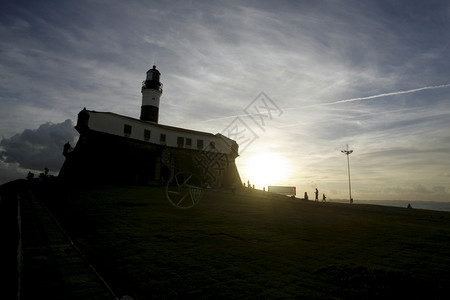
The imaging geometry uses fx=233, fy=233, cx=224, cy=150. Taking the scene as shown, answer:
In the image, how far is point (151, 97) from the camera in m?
38.9

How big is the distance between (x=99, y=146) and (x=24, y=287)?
29.0m

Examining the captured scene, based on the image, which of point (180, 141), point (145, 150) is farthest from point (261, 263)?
point (180, 141)

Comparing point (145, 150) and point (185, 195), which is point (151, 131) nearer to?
point (145, 150)

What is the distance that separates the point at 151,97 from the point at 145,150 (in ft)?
35.7

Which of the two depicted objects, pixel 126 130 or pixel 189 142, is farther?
pixel 189 142

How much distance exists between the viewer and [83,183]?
84.8ft

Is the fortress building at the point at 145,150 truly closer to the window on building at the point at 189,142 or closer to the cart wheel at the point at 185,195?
the window on building at the point at 189,142

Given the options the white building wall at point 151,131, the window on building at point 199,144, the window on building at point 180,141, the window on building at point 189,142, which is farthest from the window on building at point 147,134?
the window on building at point 199,144

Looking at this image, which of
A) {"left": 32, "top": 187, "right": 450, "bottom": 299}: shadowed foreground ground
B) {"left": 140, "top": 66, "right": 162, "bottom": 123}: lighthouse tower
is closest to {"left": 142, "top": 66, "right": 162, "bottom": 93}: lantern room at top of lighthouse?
{"left": 140, "top": 66, "right": 162, "bottom": 123}: lighthouse tower

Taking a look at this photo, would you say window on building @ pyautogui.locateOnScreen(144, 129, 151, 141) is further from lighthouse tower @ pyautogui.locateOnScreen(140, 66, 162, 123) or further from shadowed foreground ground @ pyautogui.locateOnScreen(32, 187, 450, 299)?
shadowed foreground ground @ pyautogui.locateOnScreen(32, 187, 450, 299)

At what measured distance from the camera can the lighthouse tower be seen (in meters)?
38.2

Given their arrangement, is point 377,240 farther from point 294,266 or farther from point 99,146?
point 99,146

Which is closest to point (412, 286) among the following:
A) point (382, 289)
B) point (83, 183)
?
point (382, 289)

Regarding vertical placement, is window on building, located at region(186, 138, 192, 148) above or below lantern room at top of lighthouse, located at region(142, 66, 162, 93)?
below
